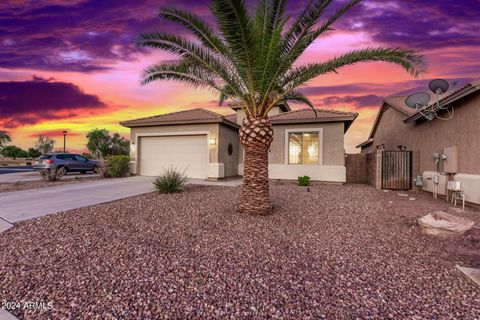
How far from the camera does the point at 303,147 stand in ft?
42.9

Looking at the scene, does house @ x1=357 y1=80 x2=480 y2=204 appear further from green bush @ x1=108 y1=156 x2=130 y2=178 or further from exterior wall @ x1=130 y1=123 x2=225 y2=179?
green bush @ x1=108 y1=156 x2=130 y2=178

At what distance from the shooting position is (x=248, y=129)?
5.86 metres

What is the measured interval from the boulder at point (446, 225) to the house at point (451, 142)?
3.55 metres

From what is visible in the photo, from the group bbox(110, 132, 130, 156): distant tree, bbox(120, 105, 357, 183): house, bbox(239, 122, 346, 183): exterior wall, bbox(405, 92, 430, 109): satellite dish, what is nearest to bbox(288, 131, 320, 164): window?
bbox(120, 105, 357, 183): house

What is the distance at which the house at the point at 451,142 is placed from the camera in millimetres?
7102

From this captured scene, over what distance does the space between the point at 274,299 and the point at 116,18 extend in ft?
36.7

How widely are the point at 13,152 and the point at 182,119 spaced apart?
5759 cm

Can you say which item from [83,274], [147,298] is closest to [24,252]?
[83,274]

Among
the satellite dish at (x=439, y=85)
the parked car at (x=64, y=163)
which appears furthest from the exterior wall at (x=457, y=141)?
the parked car at (x=64, y=163)

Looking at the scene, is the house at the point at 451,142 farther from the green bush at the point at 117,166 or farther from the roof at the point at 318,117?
the green bush at the point at 117,166

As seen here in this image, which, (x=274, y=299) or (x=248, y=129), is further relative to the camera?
(x=248, y=129)

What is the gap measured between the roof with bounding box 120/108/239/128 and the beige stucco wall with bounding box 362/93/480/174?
9.97 meters

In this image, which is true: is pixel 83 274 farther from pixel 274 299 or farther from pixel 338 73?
pixel 338 73

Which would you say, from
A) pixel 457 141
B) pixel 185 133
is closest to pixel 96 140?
pixel 185 133
